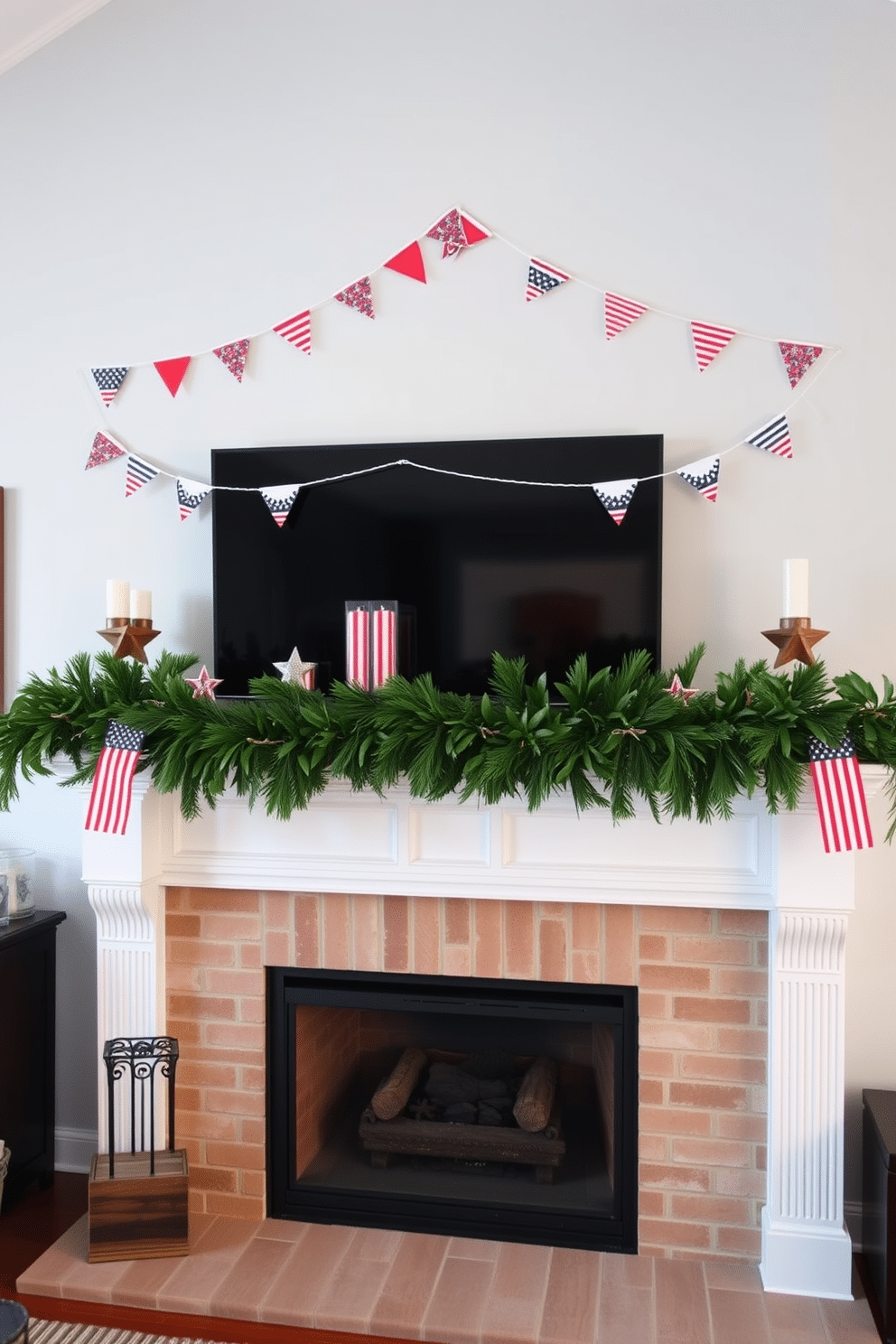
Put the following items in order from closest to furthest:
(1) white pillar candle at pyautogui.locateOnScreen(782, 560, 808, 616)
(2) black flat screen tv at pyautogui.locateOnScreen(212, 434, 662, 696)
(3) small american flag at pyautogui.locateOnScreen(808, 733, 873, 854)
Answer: (3) small american flag at pyautogui.locateOnScreen(808, 733, 873, 854) < (1) white pillar candle at pyautogui.locateOnScreen(782, 560, 808, 616) < (2) black flat screen tv at pyautogui.locateOnScreen(212, 434, 662, 696)

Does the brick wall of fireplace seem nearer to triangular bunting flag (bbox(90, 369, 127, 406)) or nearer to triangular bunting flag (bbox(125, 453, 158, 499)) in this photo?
triangular bunting flag (bbox(125, 453, 158, 499))

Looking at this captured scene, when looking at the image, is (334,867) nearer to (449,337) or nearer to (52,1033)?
(52,1033)

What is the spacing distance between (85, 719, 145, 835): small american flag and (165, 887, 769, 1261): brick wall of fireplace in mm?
320

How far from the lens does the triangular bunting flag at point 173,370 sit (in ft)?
8.58

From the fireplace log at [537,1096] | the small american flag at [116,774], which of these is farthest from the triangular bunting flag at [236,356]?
the fireplace log at [537,1096]

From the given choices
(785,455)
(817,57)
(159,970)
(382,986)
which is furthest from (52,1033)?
(817,57)

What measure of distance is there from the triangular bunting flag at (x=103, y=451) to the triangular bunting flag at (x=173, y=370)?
0.66 ft

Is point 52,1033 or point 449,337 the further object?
point 52,1033

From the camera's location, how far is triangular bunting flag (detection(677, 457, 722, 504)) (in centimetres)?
231

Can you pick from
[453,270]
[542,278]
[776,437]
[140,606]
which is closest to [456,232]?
[453,270]

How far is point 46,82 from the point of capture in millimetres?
2688

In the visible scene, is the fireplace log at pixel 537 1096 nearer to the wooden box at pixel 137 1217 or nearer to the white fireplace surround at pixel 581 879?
the white fireplace surround at pixel 581 879

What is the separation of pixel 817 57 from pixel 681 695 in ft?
4.96

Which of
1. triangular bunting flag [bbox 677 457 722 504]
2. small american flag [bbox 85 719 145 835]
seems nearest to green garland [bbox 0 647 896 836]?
small american flag [bbox 85 719 145 835]
